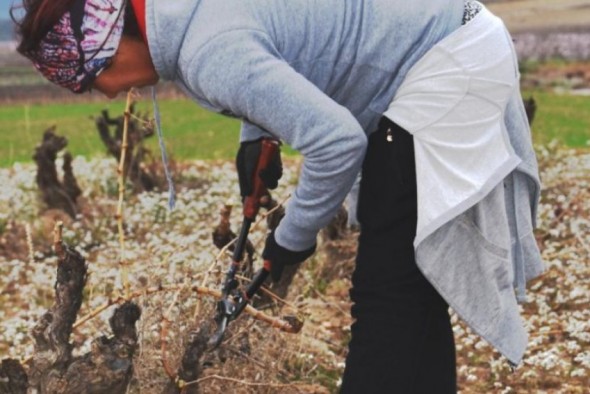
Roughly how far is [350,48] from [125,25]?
1.56 feet

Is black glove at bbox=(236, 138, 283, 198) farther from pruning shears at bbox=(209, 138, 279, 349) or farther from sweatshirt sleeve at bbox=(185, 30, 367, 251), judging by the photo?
sweatshirt sleeve at bbox=(185, 30, 367, 251)

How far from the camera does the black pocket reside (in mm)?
2613

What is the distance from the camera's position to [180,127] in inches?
383

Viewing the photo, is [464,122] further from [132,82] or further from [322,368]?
[322,368]

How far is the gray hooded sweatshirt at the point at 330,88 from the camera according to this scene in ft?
7.74

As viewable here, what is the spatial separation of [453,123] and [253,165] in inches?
19.8

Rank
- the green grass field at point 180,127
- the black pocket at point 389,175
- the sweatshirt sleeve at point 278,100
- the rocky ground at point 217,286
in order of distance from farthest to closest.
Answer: the green grass field at point 180,127 → the rocky ground at point 217,286 → the black pocket at point 389,175 → the sweatshirt sleeve at point 278,100

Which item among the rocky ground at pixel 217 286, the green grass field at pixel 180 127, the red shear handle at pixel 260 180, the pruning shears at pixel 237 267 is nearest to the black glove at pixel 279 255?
the pruning shears at pixel 237 267

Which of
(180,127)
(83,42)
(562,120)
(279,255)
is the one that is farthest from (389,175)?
(180,127)

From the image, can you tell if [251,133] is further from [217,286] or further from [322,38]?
[217,286]

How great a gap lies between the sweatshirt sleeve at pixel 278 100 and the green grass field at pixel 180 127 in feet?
17.7

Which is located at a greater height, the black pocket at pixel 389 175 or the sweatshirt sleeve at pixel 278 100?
the sweatshirt sleeve at pixel 278 100

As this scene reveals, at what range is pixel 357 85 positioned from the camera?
2.62 m

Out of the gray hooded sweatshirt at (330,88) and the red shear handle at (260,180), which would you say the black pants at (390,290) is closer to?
the gray hooded sweatshirt at (330,88)
